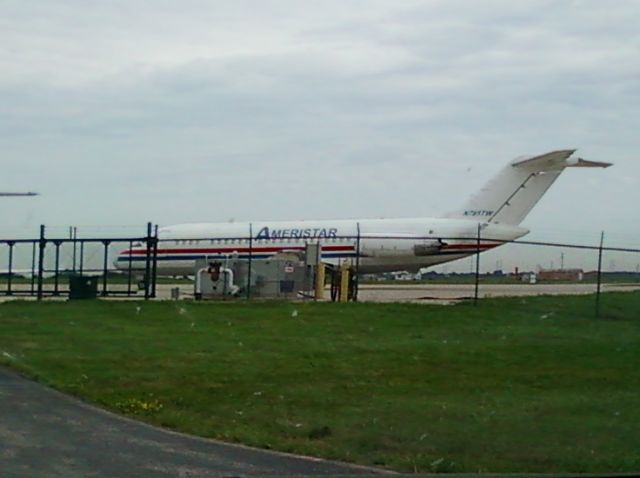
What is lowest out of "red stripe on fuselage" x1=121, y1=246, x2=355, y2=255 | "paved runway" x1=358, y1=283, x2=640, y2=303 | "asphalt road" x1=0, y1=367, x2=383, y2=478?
"asphalt road" x1=0, y1=367, x2=383, y2=478

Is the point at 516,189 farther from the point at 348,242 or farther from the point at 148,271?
the point at 148,271

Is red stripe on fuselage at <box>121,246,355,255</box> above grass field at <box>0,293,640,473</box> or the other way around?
above

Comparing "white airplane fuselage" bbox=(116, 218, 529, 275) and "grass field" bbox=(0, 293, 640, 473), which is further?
"white airplane fuselage" bbox=(116, 218, 529, 275)

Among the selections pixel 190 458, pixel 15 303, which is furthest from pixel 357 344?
pixel 15 303

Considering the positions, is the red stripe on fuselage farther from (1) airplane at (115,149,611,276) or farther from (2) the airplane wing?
(2) the airplane wing

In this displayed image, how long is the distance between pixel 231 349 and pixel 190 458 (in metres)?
8.78

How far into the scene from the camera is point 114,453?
10.3 m

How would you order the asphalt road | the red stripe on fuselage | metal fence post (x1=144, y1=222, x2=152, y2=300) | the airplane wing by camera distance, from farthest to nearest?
the red stripe on fuselage, the airplane wing, metal fence post (x1=144, y1=222, x2=152, y2=300), the asphalt road

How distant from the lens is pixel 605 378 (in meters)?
15.6

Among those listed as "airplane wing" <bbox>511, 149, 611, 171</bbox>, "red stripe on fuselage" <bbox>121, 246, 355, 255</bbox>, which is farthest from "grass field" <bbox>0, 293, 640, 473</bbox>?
"red stripe on fuselage" <bbox>121, 246, 355, 255</bbox>

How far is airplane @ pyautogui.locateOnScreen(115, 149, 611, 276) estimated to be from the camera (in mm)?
48688

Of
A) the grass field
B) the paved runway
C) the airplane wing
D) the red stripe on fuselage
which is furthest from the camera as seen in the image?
the red stripe on fuselage

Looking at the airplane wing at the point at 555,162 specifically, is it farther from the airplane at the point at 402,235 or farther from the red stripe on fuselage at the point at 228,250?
the red stripe on fuselage at the point at 228,250

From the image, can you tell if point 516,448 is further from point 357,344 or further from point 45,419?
point 357,344
